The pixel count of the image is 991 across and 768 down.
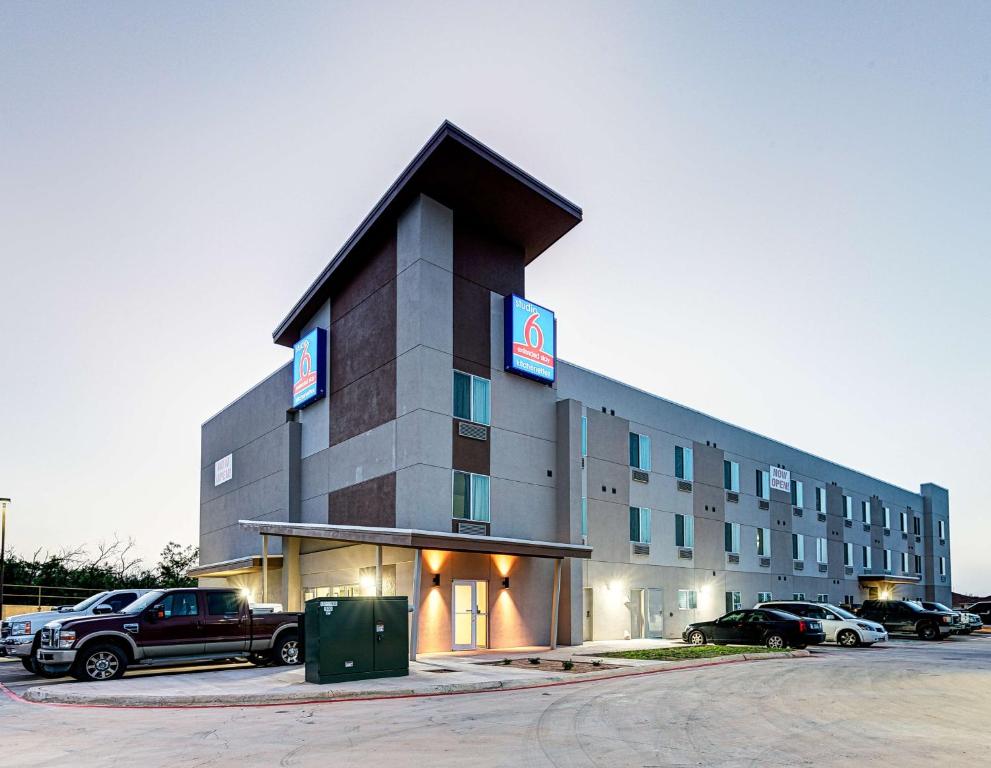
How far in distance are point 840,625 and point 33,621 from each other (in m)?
24.4

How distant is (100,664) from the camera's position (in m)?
17.2

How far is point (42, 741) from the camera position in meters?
10.8

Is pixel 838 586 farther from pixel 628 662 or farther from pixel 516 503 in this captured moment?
pixel 628 662

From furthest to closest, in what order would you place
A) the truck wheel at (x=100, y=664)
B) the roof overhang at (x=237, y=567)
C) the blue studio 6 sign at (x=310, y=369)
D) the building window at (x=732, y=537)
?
the building window at (x=732, y=537)
the blue studio 6 sign at (x=310, y=369)
the roof overhang at (x=237, y=567)
the truck wheel at (x=100, y=664)

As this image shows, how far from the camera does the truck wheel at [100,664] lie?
17000 mm

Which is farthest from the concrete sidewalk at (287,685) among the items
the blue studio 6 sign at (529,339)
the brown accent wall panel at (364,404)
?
the blue studio 6 sign at (529,339)

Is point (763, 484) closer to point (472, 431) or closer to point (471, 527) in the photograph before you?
point (472, 431)

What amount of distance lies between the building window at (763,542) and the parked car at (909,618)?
744 centimetres

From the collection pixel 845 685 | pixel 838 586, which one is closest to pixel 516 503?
pixel 845 685

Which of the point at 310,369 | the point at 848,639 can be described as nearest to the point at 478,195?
the point at 310,369

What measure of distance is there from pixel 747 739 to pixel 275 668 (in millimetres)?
11631

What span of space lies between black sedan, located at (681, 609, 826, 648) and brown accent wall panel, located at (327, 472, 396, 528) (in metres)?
11.1

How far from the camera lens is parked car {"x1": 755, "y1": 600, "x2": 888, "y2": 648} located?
97.8 ft

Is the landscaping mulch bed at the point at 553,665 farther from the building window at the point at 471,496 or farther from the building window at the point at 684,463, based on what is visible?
the building window at the point at 684,463
